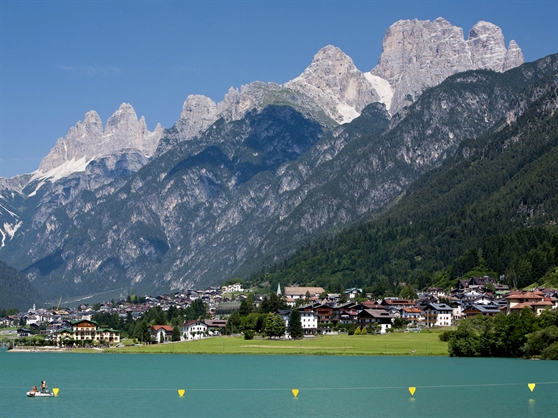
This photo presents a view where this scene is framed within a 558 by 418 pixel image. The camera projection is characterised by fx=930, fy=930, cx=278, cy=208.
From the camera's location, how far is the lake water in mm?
83250

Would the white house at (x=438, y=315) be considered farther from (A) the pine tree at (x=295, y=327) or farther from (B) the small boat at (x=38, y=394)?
(B) the small boat at (x=38, y=394)

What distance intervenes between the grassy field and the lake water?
862 centimetres

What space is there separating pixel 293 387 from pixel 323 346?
198 ft

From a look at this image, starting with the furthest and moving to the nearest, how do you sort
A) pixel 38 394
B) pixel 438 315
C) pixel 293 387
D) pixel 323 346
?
1. pixel 438 315
2. pixel 323 346
3. pixel 293 387
4. pixel 38 394

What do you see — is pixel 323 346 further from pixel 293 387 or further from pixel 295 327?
pixel 293 387

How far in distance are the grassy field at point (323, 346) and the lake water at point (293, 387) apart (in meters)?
8.62

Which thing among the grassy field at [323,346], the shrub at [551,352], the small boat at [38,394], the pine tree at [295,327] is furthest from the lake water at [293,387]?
the pine tree at [295,327]

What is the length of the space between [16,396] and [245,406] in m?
26.8

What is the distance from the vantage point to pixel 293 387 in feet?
A: 326

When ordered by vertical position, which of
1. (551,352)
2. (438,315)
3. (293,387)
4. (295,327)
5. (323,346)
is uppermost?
(438,315)

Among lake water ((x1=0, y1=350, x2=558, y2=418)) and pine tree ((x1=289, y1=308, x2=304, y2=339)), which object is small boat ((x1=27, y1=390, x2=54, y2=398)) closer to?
lake water ((x1=0, y1=350, x2=558, y2=418))

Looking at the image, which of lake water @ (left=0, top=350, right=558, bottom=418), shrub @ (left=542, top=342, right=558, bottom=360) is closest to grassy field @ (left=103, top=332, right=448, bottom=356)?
lake water @ (left=0, top=350, right=558, bottom=418)

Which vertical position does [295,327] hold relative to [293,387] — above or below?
above

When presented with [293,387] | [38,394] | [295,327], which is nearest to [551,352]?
[293,387]
